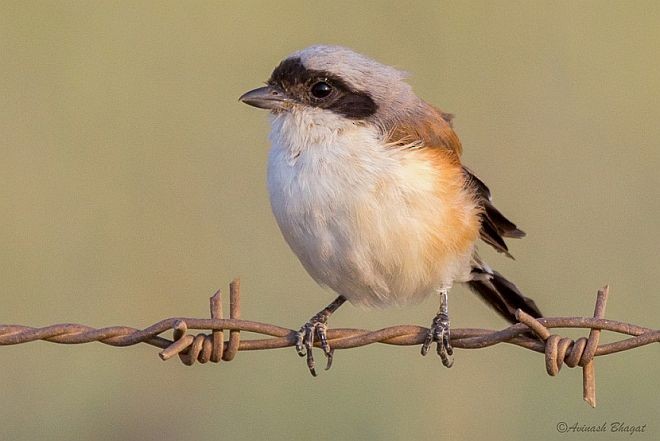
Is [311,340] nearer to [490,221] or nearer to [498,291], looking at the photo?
[490,221]

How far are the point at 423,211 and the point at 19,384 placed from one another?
2706 mm

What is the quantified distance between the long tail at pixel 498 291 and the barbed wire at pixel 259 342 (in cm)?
187

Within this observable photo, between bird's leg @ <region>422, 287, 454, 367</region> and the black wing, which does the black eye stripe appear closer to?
the black wing

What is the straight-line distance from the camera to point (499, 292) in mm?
5734

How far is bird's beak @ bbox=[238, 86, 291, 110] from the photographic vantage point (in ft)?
16.9

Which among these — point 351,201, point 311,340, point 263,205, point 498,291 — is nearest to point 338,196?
point 351,201

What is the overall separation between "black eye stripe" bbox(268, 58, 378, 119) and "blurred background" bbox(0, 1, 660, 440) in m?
1.78

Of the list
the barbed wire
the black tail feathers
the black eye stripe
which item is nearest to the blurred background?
the black tail feathers

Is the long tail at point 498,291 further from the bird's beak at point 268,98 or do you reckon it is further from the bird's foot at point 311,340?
the bird's beak at point 268,98

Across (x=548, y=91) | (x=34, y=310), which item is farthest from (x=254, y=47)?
(x=34, y=310)

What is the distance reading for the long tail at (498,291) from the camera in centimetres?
565

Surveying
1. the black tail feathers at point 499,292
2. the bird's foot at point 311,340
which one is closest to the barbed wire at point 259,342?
the bird's foot at point 311,340

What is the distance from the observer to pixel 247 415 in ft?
19.7

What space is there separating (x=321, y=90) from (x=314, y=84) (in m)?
0.05
